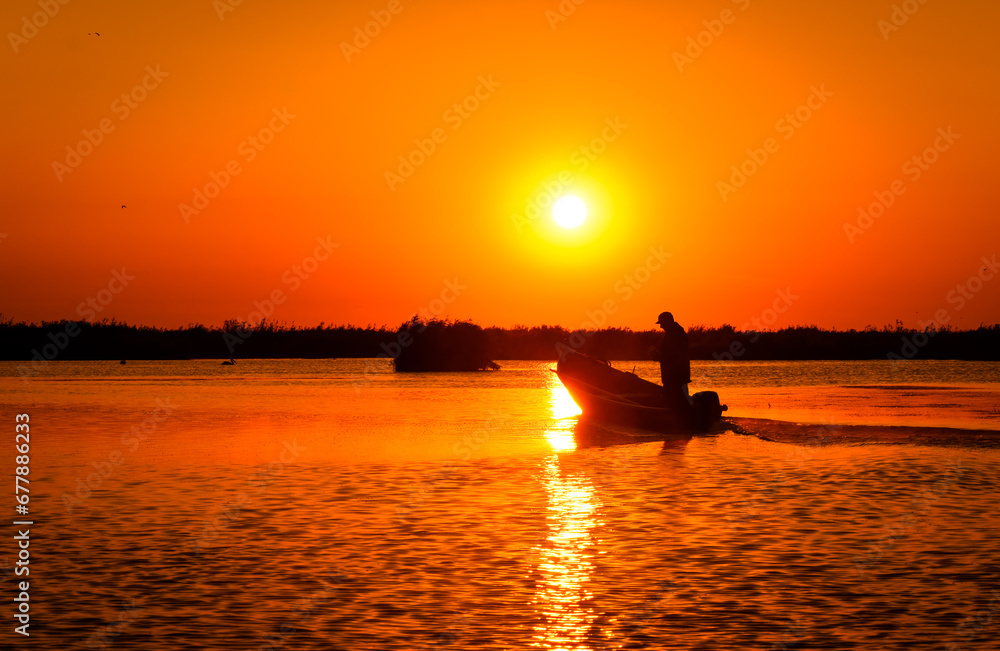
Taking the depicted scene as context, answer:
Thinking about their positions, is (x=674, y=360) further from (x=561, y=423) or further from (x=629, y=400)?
(x=561, y=423)

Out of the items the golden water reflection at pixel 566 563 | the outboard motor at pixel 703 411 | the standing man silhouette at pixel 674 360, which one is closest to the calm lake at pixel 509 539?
the golden water reflection at pixel 566 563

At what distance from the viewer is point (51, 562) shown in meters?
10.4

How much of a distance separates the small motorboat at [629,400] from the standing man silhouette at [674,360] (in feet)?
0.67

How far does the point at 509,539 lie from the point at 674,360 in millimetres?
14153

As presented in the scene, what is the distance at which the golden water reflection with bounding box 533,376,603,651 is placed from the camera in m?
8.05

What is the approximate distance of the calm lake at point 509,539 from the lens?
26.9 feet

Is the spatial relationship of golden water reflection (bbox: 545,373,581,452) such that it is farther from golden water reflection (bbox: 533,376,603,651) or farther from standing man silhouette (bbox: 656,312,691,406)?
golden water reflection (bbox: 533,376,603,651)

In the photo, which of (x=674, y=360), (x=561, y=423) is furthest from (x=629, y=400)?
(x=674, y=360)

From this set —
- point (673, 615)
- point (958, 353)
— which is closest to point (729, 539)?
point (673, 615)

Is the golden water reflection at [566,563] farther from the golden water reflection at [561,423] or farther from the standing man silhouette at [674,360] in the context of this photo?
the standing man silhouette at [674,360]

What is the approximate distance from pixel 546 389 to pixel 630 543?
1486 inches

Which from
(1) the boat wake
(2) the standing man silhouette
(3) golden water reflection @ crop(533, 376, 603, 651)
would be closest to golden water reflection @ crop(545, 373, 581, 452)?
(2) the standing man silhouette

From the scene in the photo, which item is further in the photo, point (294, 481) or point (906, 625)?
point (294, 481)

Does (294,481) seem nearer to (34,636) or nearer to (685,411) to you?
(34,636)
